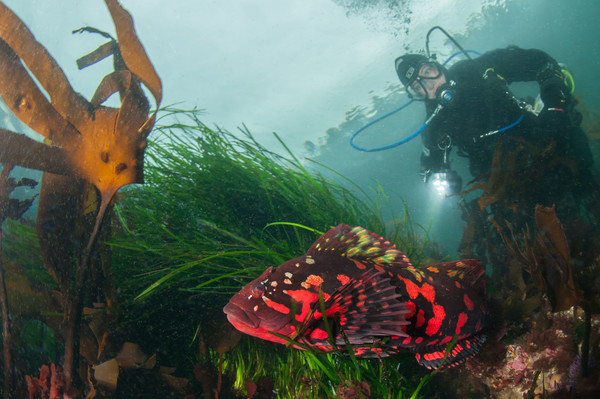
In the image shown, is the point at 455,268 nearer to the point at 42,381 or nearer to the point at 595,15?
the point at 42,381

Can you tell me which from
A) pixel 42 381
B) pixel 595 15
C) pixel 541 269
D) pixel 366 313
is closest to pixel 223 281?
pixel 42 381

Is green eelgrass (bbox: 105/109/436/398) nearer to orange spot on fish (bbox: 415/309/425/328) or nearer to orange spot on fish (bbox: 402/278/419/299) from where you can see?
orange spot on fish (bbox: 415/309/425/328)

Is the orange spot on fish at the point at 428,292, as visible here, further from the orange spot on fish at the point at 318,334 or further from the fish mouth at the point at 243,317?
the fish mouth at the point at 243,317

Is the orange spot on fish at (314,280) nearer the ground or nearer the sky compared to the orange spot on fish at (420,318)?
nearer the sky

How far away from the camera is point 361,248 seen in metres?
1.95

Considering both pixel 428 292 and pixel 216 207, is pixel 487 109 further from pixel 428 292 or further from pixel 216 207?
pixel 216 207

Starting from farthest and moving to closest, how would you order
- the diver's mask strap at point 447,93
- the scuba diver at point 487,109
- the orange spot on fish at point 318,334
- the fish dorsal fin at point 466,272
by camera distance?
the diver's mask strap at point 447,93
the scuba diver at point 487,109
the fish dorsal fin at point 466,272
the orange spot on fish at point 318,334

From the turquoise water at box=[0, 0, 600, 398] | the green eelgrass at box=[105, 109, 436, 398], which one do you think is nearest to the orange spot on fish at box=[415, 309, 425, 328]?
the turquoise water at box=[0, 0, 600, 398]

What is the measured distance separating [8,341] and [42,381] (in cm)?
42

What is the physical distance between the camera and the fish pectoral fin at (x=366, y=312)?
5.01 ft

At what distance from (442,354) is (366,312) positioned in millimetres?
916

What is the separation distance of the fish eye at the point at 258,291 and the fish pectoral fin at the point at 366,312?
17.0 inches

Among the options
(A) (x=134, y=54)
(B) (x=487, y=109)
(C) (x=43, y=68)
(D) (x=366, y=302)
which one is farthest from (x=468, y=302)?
(B) (x=487, y=109)

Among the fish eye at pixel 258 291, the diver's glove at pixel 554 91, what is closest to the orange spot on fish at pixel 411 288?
the fish eye at pixel 258 291
